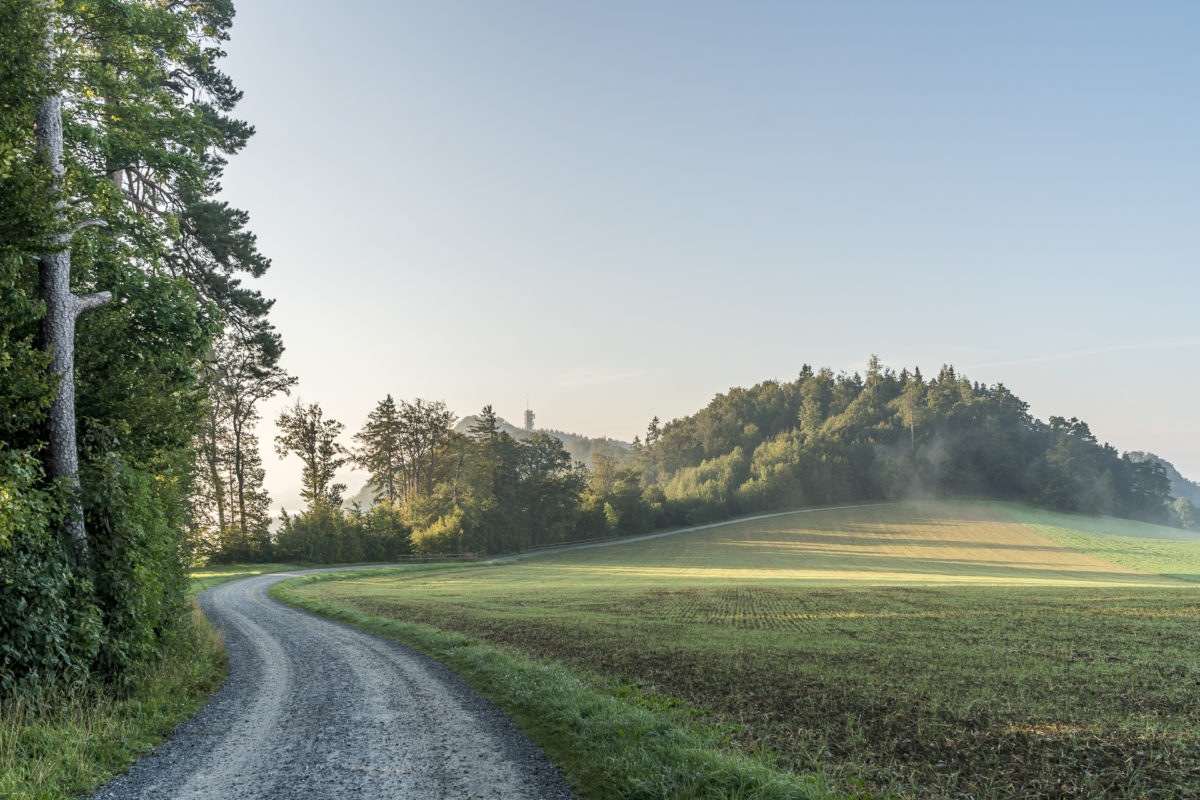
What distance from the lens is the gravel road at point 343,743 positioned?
7.44 metres

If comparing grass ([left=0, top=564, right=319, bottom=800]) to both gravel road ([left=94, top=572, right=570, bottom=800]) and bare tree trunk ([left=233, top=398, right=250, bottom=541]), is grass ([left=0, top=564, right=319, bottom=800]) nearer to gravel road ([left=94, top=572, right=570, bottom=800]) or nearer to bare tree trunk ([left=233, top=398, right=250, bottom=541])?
gravel road ([left=94, top=572, right=570, bottom=800])

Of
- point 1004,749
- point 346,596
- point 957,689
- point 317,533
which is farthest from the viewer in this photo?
point 317,533

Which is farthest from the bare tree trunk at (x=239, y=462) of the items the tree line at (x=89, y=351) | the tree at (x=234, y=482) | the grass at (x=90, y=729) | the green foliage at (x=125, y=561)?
the grass at (x=90, y=729)

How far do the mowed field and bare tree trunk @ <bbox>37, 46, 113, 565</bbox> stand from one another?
10.0 metres

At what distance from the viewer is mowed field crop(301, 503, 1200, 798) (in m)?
7.64

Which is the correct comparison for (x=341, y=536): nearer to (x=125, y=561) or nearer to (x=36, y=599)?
(x=125, y=561)

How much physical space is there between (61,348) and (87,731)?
6.78 meters

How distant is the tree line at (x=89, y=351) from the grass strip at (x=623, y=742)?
Answer: 7061 mm

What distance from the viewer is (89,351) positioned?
12.6 m

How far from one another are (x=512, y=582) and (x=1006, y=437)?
10890 centimetres

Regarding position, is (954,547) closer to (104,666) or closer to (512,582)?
(512,582)

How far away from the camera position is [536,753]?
335 inches

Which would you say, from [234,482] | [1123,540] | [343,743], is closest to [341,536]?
[234,482]

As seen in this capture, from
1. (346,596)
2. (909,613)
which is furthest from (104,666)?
(909,613)
